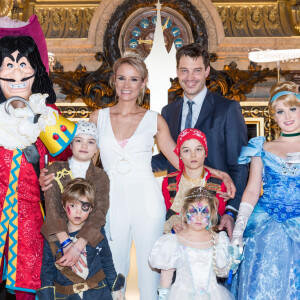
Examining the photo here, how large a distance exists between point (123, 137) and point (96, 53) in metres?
3.00

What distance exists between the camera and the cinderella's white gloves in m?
2.59

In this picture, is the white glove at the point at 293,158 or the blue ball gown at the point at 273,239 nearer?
the blue ball gown at the point at 273,239

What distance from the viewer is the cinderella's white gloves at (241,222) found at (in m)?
2.59

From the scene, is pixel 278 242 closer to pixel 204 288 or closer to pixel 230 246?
pixel 230 246

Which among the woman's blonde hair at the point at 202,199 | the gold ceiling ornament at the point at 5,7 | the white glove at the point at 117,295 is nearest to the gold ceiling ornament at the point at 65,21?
the gold ceiling ornament at the point at 5,7

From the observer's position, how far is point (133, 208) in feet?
9.28

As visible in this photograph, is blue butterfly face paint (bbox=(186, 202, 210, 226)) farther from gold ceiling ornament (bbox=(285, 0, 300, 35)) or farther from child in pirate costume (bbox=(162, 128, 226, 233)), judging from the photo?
gold ceiling ornament (bbox=(285, 0, 300, 35))

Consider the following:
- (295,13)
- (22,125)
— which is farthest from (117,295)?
(295,13)

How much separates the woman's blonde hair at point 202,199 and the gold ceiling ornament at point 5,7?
371 centimetres

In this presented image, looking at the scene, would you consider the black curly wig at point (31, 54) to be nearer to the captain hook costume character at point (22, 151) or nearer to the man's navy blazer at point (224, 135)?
the captain hook costume character at point (22, 151)

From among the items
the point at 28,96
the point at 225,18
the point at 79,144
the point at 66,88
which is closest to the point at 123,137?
the point at 79,144

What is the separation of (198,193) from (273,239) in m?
0.43

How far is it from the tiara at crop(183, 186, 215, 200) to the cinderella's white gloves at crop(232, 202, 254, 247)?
16 centimetres

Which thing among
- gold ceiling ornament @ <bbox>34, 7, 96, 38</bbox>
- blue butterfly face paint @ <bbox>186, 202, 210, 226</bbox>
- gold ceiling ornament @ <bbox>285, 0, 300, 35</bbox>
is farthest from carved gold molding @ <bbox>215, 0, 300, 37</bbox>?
blue butterfly face paint @ <bbox>186, 202, 210, 226</bbox>
